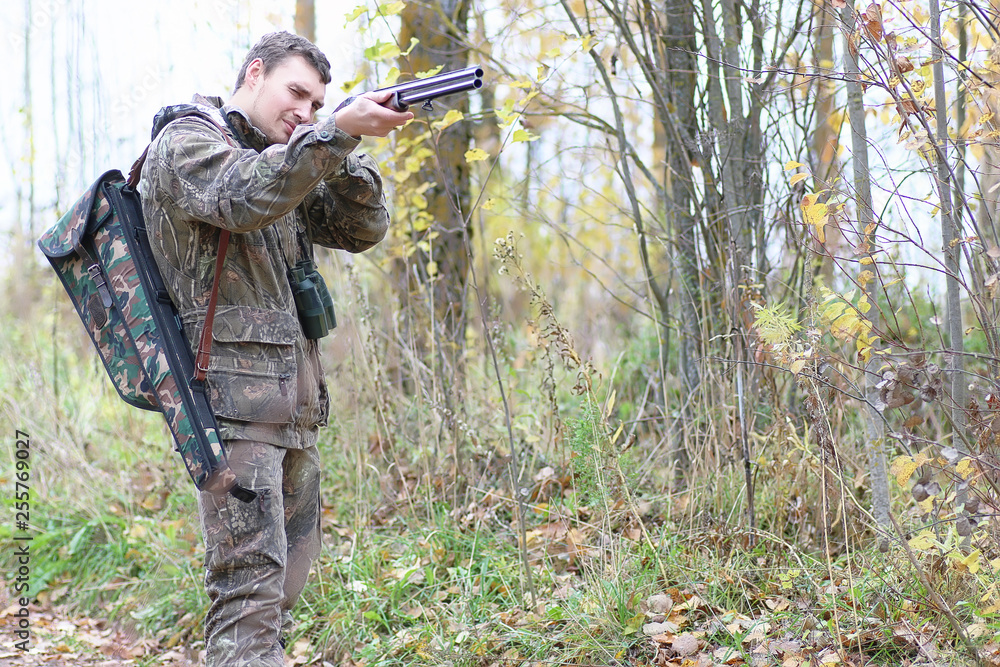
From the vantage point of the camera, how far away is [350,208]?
2475 mm

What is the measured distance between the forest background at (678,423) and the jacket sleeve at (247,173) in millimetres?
683

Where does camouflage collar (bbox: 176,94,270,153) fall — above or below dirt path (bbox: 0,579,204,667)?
above

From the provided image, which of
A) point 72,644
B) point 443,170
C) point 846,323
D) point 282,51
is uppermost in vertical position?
point 282,51

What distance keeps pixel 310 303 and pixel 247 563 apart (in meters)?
0.71

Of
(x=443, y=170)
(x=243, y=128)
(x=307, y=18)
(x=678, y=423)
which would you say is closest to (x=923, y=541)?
(x=678, y=423)

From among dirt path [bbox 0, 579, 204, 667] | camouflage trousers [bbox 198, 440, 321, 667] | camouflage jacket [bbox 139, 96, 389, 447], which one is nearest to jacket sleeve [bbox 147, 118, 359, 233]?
camouflage jacket [bbox 139, 96, 389, 447]

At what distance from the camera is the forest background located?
2.34m

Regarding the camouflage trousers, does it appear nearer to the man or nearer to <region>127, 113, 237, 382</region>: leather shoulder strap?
the man

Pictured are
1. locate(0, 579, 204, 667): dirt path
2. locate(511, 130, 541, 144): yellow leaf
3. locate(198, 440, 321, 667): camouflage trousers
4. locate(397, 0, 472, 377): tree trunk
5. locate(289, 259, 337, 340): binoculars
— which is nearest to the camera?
locate(198, 440, 321, 667): camouflage trousers

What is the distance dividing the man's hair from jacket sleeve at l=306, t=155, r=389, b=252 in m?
0.27

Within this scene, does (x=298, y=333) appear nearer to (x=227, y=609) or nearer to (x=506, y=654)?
(x=227, y=609)

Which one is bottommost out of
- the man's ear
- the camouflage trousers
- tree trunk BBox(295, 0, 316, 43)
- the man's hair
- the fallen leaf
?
the fallen leaf

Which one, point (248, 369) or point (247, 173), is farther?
point (248, 369)

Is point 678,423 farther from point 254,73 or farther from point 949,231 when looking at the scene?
point 254,73
